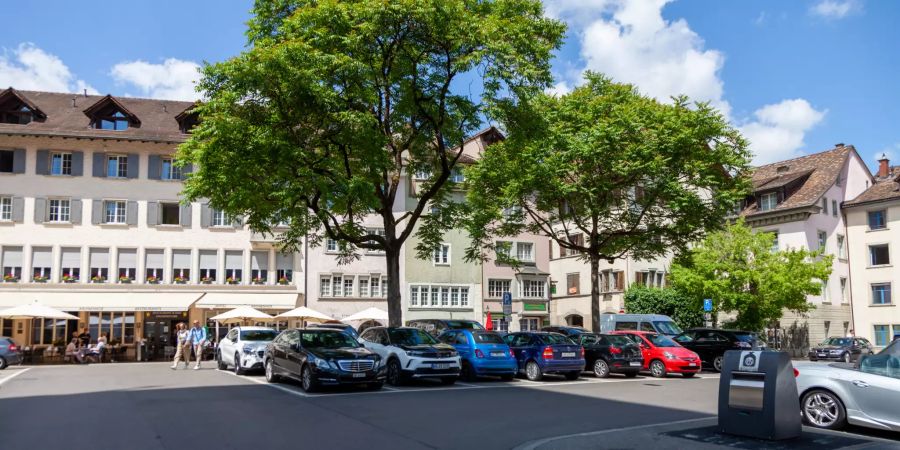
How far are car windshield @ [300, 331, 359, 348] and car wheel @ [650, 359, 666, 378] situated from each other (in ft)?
37.3

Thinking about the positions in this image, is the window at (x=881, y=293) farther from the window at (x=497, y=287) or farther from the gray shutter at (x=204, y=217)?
the gray shutter at (x=204, y=217)

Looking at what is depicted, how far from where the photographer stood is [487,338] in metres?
23.0

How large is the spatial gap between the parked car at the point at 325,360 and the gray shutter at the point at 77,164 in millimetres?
28282

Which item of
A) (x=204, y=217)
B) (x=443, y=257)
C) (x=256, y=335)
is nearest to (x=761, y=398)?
(x=256, y=335)

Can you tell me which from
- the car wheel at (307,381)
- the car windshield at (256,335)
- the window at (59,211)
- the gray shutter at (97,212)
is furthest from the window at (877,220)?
the window at (59,211)

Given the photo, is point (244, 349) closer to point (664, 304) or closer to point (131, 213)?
point (131, 213)

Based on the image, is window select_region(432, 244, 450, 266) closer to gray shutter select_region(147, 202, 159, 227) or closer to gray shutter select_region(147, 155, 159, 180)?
gray shutter select_region(147, 202, 159, 227)

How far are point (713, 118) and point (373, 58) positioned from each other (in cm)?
1670

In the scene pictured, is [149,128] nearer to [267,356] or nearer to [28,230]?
[28,230]

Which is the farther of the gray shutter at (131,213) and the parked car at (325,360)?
the gray shutter at (131,213)

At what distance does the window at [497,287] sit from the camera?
51094mm

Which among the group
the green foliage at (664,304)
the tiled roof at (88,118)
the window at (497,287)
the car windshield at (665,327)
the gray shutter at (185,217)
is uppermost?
the tiled roof at (88,118)

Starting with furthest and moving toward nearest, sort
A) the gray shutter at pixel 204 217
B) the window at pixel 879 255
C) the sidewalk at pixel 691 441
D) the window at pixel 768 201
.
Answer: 1. the window at pixel 768 201
2. the window at pixel 879 255
3. the gray shutter at pixel 204 217
4. the sidewalk at pixel 691 441

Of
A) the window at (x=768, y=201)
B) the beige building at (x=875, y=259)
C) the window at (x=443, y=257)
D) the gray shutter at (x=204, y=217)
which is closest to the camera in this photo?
the gray shutter at (x=204, y=217)
